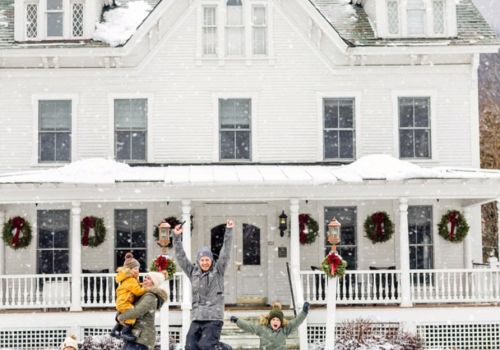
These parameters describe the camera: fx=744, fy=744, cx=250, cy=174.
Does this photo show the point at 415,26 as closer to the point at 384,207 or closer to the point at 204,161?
the point at 384,207

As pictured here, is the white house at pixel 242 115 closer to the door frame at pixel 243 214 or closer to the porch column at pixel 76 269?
the door frame at pixel 243 214

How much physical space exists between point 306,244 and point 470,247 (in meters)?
4.06

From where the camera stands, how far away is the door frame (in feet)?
58.8

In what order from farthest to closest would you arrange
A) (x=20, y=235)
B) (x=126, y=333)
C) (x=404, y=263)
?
(x=20, y=235) < (x=404, y=263) < (x=126, y=333)

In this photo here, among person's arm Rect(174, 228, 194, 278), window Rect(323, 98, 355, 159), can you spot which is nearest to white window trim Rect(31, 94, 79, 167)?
window Rect(323, 98, 355, 159)

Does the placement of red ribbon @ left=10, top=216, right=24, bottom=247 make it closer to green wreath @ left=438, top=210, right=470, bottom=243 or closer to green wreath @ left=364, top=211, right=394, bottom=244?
green wreath @ left=364, top=211, right=394, bottom=244

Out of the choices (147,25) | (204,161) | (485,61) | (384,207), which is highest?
(485,61)

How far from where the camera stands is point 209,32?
60.0 ft

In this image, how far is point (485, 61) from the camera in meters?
44.8

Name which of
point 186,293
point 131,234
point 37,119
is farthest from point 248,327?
point 37,119

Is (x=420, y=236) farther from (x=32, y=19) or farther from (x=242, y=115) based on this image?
(x=32, y=19)

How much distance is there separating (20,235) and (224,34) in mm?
6845

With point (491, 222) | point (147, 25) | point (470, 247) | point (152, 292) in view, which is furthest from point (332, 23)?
point (491, 222)

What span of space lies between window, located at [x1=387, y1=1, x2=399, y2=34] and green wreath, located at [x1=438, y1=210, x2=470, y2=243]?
4828 mm
